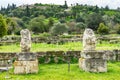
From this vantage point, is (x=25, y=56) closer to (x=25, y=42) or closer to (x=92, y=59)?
(x=25, y=42)

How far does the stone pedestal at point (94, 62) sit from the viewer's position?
1759cm

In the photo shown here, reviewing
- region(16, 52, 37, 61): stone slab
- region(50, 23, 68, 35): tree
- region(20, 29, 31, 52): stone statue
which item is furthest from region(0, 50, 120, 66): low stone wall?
region(50, 23, 68, 35): tree

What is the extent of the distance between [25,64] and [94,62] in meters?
3.58

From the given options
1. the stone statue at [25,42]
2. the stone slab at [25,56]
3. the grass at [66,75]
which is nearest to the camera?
the grass at [66,75]

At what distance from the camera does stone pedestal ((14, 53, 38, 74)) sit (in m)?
17.2

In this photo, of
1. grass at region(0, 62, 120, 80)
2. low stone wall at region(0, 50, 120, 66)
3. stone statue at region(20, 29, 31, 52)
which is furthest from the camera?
low stone wall at region(0, 50, 120, 66)

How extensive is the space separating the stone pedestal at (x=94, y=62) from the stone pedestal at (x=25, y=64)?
265cm

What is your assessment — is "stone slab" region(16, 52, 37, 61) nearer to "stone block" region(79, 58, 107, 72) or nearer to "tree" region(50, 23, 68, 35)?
"stone block" region(79, 58, 107, 72)

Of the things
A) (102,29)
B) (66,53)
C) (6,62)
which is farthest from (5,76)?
(102,29)

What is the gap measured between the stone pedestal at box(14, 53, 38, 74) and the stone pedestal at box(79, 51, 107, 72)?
265cm

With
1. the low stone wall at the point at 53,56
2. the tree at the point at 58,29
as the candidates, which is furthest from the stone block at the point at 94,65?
the tree at the point at 58,29

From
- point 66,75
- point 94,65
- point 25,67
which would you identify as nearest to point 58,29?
point 94,65

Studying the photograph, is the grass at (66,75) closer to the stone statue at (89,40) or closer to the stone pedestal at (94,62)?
the stone pedestal at (94,62)

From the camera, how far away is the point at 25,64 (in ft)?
56.6
